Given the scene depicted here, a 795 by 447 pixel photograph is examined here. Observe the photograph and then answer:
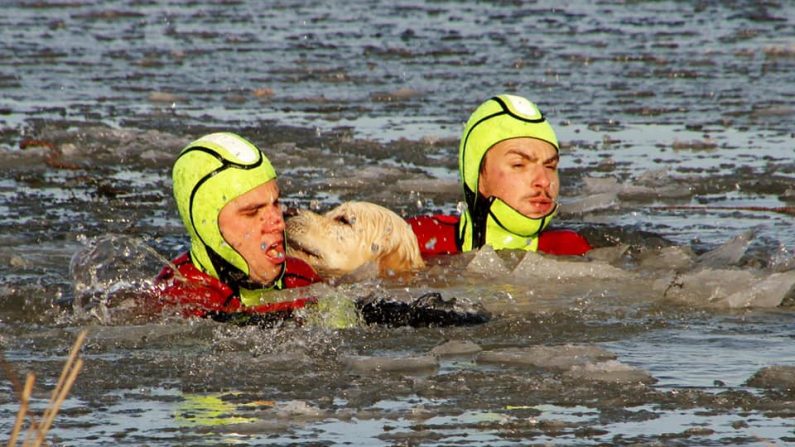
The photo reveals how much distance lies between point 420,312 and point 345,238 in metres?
0.95

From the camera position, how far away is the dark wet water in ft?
18.9

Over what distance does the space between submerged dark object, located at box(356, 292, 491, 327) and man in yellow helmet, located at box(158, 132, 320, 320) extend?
33cm

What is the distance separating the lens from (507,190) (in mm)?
9039

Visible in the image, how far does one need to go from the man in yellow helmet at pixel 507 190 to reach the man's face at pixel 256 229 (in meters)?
1.65

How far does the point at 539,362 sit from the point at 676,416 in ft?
3.16

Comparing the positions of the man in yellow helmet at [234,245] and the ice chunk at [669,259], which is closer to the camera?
the man in yellow helmet at [234,245]

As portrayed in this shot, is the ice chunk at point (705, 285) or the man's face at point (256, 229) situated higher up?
the man's face at point (256, 229)

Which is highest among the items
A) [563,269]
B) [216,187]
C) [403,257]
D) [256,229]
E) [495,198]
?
[216,187]

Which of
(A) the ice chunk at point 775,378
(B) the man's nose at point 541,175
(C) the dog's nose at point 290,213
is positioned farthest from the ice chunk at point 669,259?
(A) the ice chunk at point 775,378

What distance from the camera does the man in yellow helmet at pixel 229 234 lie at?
7535 millimetres

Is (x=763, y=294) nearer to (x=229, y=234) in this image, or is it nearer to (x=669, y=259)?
(x=669, y=259)

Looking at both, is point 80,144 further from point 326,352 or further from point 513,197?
point 326,352

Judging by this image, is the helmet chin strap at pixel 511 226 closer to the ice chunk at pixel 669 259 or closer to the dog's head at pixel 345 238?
the ice chunk at pixel 669 259

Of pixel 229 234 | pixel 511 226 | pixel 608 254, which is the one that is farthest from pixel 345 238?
pixel 608 254
